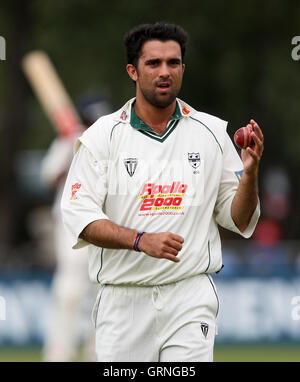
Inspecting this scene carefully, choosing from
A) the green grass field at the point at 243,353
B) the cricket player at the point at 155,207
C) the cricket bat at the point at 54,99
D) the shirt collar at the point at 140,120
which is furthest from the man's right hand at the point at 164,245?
the cricket bat at the point at 54,99

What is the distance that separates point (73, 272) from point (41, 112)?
49.6 feet

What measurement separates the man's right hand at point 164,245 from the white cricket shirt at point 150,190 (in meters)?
0.32

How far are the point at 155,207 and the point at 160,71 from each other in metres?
0.78

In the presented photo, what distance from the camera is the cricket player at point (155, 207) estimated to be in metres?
5.71

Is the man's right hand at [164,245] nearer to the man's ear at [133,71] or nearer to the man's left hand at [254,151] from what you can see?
the man's left hand at [254,151]

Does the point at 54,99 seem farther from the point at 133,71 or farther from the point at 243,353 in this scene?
the point at 133,71

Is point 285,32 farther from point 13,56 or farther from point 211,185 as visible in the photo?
point 211,185

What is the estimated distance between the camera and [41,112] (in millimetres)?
24938

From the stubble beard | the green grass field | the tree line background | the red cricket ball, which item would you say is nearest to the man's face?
the stubble beard

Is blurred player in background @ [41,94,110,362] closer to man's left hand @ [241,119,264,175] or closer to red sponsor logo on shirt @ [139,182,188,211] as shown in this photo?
red sponsor logo on shirt @ [139,182,188,211]

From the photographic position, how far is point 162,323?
571cm

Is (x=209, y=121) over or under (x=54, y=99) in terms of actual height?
under

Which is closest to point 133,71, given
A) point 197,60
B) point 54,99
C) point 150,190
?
point 150,190
